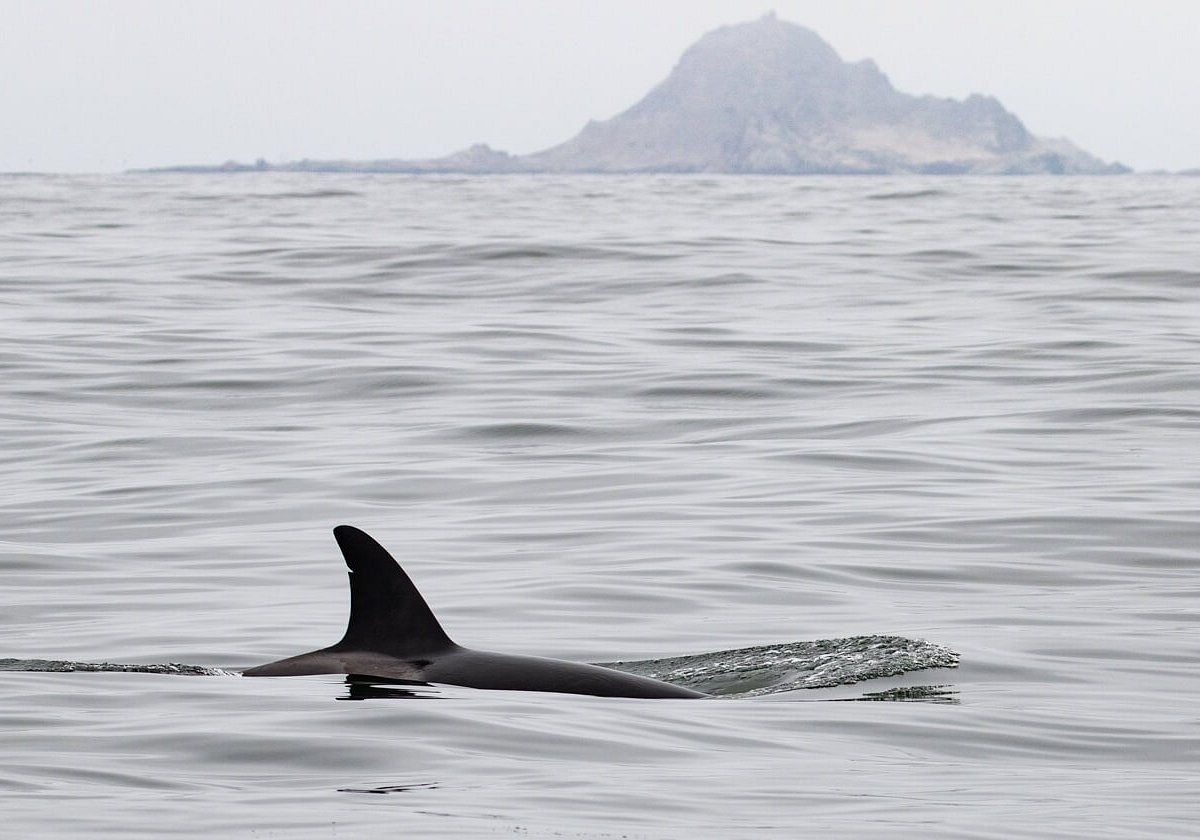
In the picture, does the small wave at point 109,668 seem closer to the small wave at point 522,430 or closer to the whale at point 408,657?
the whale at point 408,657

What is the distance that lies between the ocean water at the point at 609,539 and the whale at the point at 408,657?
0.14 meters

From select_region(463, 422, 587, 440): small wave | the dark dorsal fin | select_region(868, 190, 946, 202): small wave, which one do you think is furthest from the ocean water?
select_region(868, 190, 946, 202): small wave

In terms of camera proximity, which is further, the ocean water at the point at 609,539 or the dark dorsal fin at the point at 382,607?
the dark dorsal fin at the point at 382,607

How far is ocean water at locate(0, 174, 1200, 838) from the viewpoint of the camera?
5449mm

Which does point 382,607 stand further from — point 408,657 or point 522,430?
point 522,430

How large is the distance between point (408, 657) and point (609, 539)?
12.2 feet

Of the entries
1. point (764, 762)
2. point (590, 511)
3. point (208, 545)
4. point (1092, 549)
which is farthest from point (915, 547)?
point (764, 762)

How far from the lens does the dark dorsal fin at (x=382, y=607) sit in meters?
6.59

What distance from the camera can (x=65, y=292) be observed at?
24.5 meters

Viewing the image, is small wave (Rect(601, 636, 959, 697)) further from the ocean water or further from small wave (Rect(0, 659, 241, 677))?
small wave (Rect(0, 659, 241, 677))

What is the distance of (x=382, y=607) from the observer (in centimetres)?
668

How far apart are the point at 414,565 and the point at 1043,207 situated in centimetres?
4852

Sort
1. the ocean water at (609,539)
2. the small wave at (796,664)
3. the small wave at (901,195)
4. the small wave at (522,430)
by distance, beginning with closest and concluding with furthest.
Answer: the ocean water at (609,539) < the small wave at (796,664) < the small wave at (522,430) < the small wave at (901,195)

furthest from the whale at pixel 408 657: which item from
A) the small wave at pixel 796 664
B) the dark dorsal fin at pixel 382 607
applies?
the small wave at pixel 796 664
